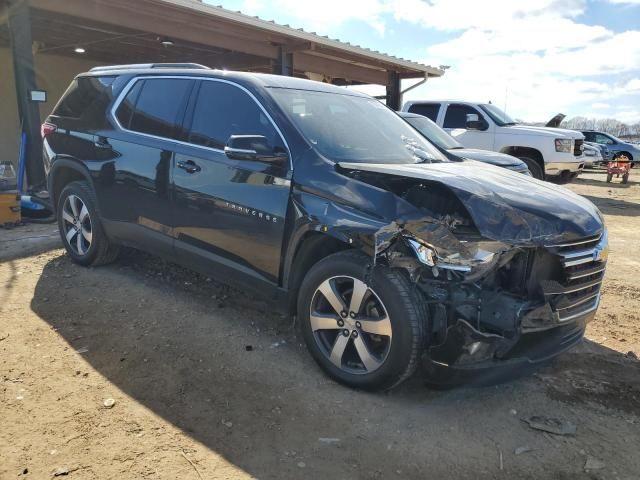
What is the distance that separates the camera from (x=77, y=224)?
5.15 metres

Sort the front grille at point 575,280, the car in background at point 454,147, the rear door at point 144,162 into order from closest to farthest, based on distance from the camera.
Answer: the front grille at point 575,280 < the rear door at point 144,162 < the car in background at point 454,147

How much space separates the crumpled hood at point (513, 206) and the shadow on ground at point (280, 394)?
1.04m

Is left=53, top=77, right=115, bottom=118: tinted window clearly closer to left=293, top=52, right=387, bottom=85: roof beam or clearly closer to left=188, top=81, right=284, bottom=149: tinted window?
left=188, top=81, right=284, bottom=149: tinted window

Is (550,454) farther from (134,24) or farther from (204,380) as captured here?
(134,24)

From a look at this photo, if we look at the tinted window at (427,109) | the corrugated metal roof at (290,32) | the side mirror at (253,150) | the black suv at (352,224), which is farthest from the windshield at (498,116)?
the side mirror at (253,150)

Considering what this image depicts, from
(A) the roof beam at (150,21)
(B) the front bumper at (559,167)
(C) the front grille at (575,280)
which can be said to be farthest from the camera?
(B) the front bumper at (559,167)

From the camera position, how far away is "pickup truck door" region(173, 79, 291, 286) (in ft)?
11.5

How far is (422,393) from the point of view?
3.29 metres

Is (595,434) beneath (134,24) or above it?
beneath

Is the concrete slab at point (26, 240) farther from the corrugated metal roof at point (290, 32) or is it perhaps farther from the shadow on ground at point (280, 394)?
the corrugated metal roof at point (290, 32)

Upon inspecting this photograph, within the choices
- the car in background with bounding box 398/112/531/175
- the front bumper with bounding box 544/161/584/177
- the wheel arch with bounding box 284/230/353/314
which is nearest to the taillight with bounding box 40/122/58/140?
the wheel arch with bounding box 284/230/353/314

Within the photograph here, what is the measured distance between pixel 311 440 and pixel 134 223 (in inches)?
102

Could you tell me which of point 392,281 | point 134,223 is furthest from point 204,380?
point 134,223

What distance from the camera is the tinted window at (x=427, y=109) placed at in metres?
12.0
